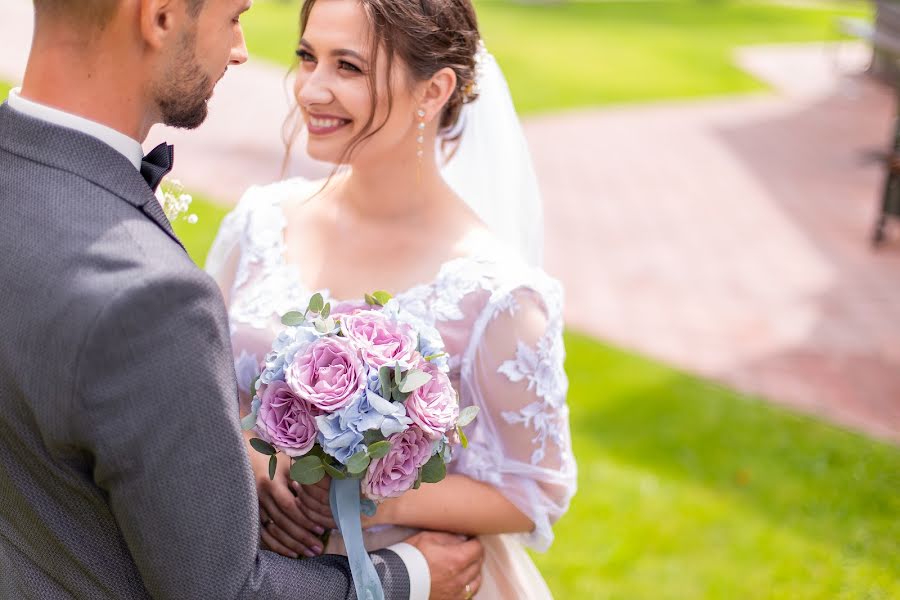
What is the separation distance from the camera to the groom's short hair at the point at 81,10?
5.83 ft

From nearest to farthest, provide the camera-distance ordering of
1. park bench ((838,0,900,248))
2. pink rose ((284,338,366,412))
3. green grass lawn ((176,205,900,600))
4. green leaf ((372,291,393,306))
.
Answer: pink rose ((284,338,366,412))
green leaf ((372,291,393,306))
green grass lawn ((176,205,900,600))
park bench ((838,0,900,248))

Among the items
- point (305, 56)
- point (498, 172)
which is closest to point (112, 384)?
point (305, 56)

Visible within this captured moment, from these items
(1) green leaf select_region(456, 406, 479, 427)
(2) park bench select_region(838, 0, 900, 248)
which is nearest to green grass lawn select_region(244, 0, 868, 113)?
(2) park bench select_region(838, 0, 900, 248)

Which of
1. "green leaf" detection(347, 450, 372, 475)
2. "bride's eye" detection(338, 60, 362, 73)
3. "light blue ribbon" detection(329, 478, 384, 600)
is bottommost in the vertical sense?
"light blue ribbon" detection(329, 478, 384, 600)

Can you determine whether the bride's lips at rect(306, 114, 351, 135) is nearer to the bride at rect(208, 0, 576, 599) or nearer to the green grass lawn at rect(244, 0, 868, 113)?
the bride at rect(208, 0, 576, 599)

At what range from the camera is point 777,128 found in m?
15.7

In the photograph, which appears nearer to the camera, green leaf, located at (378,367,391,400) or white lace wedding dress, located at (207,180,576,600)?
green leaf, located at (378,367,391,400)

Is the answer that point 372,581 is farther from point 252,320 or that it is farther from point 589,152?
point 589,152

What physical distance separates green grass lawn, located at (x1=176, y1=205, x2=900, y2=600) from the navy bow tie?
11.8 feet

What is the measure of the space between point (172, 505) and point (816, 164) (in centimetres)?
1325

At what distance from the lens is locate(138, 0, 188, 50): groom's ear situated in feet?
5.91

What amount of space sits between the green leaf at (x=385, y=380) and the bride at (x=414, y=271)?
1.24ft

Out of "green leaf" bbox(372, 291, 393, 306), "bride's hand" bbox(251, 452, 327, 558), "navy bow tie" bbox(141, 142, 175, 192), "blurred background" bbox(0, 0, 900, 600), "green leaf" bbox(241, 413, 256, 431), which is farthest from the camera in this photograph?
"blurred background" bbox(0, 0, 900, 600)

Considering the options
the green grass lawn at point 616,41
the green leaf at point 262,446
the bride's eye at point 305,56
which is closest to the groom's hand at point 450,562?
the green leaf at point 262,446
